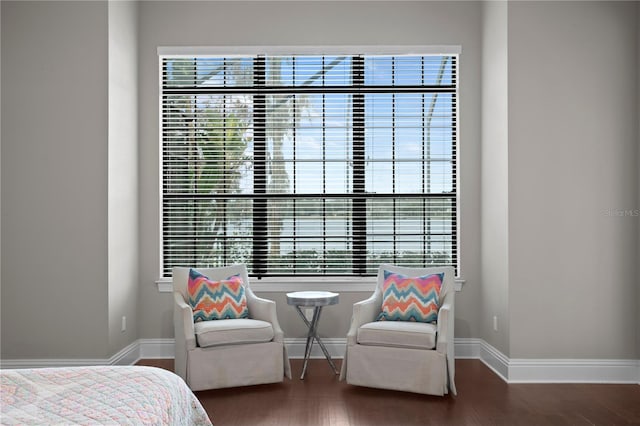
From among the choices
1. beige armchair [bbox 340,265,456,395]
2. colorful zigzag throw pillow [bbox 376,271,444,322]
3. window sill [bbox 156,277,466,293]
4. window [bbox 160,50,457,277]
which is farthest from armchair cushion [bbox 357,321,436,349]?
window [bbox 160,50,457,277]

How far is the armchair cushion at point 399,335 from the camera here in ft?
12.7

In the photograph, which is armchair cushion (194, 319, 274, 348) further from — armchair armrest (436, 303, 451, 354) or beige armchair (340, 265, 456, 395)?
armchair armrest (436, 303, 451, 354)

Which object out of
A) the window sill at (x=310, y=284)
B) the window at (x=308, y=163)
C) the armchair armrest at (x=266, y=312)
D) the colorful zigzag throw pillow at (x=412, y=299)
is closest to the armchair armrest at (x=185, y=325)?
the armchair armrest at (x=266, y=312)

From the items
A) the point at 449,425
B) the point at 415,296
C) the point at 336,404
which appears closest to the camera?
the point at 449,425

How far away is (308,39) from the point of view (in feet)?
Result: 16.6

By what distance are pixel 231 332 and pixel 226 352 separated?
0.15 metres

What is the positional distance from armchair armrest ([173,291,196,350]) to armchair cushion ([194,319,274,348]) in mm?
48

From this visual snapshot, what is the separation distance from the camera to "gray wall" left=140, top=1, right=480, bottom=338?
5.03 meters
